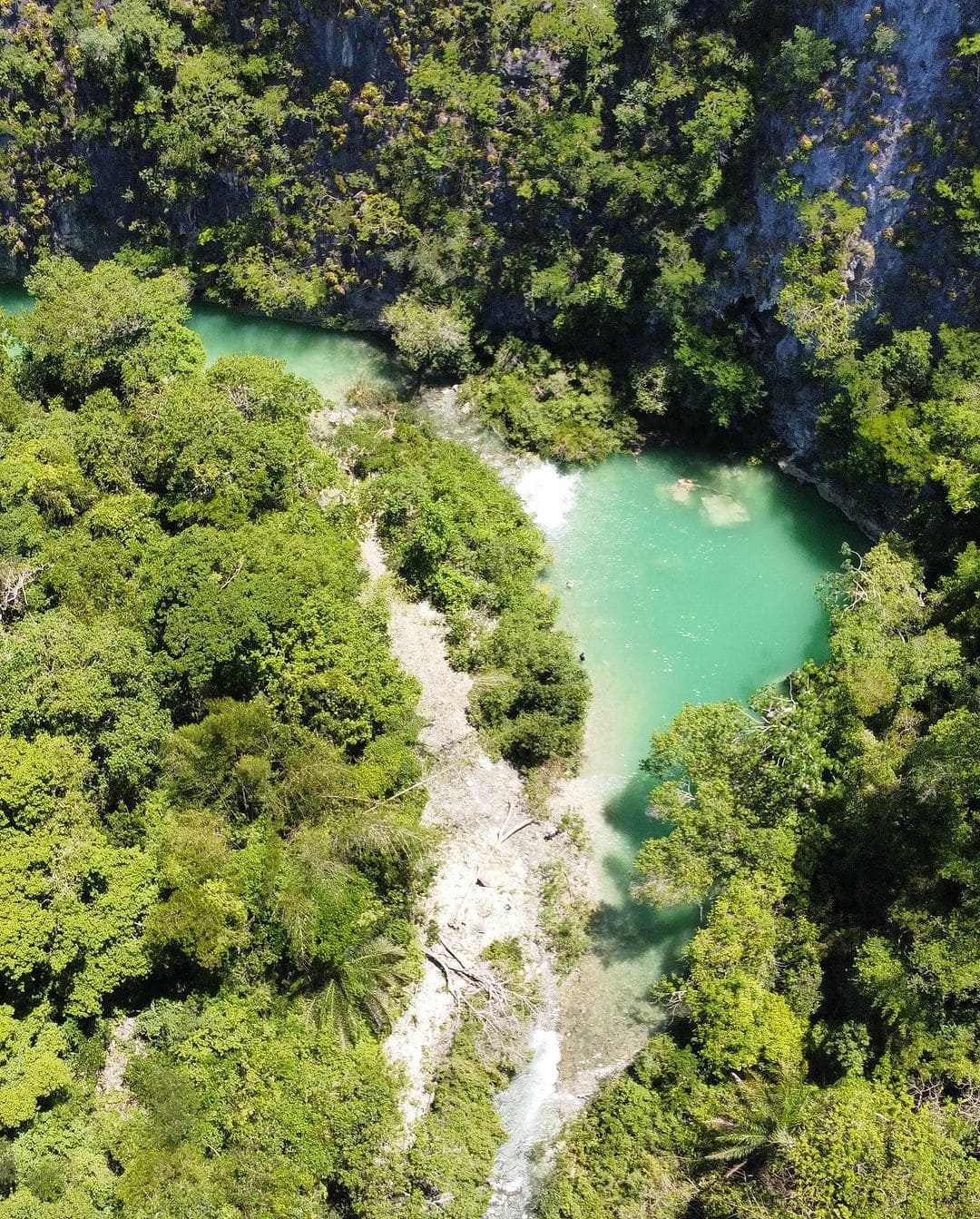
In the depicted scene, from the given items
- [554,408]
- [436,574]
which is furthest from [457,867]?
[554,408]

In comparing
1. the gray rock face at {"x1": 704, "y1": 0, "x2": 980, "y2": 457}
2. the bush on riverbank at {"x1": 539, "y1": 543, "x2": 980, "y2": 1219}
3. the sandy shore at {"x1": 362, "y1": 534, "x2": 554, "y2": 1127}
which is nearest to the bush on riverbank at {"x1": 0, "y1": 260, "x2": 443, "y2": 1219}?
the sandy shore at {"x1": 362, "y1": 534, "x2": 554, "y2": 1127}

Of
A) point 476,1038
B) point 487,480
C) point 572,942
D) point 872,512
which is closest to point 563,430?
point 487,480

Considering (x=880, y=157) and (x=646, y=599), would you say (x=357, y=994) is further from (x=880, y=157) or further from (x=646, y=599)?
(x=880, y=157)

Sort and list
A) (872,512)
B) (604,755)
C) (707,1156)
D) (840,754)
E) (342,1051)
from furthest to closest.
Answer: (872,512) → (604,755) → (840,754) → (342,1051) → (707,1156)

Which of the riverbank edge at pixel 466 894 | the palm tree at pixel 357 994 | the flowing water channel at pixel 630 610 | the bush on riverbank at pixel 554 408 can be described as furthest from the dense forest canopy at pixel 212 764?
the bush on riverbank at pixel 554 408

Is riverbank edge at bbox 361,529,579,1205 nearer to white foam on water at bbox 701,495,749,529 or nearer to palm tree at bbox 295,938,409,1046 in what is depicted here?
palm tree at bbox 295,938,409,1046

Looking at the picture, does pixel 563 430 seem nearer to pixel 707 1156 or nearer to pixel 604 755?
pixel 604 755

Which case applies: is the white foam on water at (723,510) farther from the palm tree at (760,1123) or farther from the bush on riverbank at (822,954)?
the palm tree at (760,1123)

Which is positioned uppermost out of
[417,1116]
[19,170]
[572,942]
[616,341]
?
[616,341]
